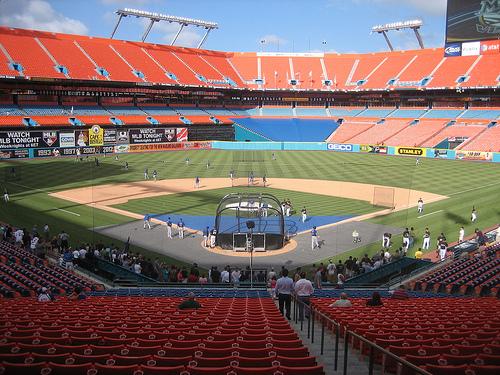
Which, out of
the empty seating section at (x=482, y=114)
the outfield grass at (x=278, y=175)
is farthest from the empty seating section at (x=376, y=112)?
the outfield grass at (x=278, y=175)

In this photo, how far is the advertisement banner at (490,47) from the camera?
67250 mm

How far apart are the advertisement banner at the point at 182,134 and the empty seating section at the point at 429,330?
6082 cm

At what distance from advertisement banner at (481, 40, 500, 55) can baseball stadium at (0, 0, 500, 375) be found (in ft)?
0.67

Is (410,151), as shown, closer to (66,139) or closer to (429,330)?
(66,139)

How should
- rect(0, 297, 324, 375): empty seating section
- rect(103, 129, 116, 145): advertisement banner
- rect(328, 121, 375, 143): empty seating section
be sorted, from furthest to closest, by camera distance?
1. rect(328, 121, 375, 143): empty seating section
2. rect(103, 129, 116, 145): advertisement banner
3. rect(0, 297, 324, 375): empty seating section

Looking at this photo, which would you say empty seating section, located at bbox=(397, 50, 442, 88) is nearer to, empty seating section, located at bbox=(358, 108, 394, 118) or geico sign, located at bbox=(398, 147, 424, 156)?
empty seating section, located at bbox=(358, 108, 394, 118)

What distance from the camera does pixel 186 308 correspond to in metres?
10.1

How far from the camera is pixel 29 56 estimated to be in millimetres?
61469

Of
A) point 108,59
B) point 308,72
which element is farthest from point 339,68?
point 108,59

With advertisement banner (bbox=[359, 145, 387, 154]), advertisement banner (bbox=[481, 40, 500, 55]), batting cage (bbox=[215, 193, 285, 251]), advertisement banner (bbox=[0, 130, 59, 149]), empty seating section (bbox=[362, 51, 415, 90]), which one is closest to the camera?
batting cage (bbox=[215, 193, 285, 251])

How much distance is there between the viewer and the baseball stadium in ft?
22.3

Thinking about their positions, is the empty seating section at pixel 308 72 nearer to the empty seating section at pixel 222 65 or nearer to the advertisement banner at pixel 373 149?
the empty seating section at pixel 222 65

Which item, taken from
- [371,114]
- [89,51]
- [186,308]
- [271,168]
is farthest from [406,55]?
[186,308]

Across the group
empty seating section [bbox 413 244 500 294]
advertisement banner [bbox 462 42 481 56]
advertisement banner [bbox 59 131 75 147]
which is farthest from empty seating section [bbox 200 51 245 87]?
empty seating section [bbox 413 244 500 294]
